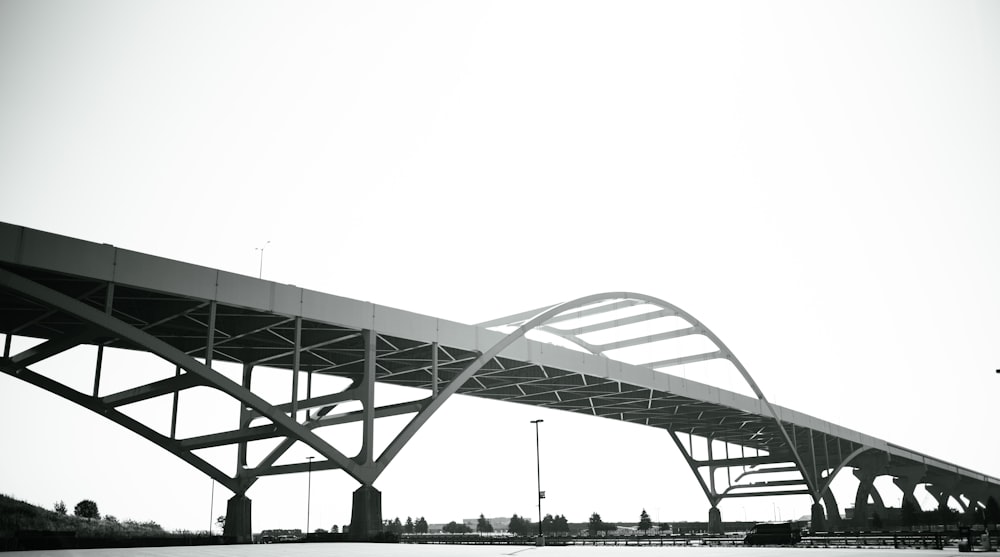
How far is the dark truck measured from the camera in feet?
142

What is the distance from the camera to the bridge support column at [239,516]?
1443 inches

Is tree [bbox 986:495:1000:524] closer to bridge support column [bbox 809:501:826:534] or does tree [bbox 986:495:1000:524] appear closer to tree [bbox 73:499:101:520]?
bridge support column [bbox 809:501:826:534]

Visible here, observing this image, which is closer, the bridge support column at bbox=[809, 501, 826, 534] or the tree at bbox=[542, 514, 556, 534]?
the bridge support column at bbox=[809, 501, 826, 534]

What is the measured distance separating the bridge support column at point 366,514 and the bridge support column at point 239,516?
595 centimetres

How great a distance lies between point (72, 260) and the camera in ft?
89.1

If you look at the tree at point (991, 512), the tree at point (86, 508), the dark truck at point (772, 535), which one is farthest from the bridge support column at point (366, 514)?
the tree at point (991, 512)

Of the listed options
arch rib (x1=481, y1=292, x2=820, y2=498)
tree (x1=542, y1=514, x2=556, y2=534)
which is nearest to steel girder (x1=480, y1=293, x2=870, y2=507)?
arch rib (x1=481, y1=292, x2=820, y2=498)

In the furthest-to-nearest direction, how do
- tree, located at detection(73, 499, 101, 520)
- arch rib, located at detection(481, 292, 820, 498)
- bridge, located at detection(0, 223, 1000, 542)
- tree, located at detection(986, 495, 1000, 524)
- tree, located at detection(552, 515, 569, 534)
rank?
tree, located at detection(552, 515, 569, 534) → tree, located at detection(986, 495, 1000, 524) → tree, located at detection(73, 499, 101, 520) → arch rib, located at detection(481, 292, 820, 498) → bridge, located at detection(0, 223, 1000, 542)

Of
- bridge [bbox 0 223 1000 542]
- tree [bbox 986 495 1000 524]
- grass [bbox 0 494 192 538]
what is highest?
bridge [bbox 0 223 1000 542]

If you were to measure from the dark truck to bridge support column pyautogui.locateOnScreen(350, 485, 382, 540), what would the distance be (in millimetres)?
20812

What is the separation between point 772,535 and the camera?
43875 millimetres

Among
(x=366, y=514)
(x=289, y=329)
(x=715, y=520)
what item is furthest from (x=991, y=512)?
(x=289, y=329)

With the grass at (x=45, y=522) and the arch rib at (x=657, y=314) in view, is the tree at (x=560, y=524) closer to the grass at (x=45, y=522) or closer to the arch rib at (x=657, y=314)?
the arch rib at (x=657, y=314)

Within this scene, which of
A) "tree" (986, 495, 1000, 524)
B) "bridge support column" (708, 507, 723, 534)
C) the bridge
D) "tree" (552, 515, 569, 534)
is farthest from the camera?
"tree" (552, 515, 569, 534)
